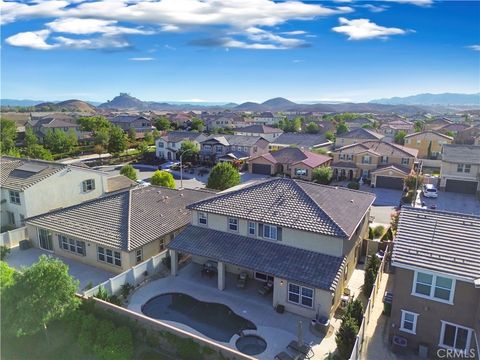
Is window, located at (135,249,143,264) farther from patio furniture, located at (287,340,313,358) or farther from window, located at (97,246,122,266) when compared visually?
patio furniture, located at (287,340,313,358)

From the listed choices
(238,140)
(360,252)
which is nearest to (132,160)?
(238,140)

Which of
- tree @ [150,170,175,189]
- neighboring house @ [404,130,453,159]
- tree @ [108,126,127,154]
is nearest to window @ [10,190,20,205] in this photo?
tree @ [150,170,175,189]

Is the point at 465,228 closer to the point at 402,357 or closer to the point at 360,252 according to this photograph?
the point at 402,357

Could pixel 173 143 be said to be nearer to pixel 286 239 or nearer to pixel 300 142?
pixel 300 142

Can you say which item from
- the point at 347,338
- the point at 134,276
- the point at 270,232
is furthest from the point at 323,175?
the point at 347,338

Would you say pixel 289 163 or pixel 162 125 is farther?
pixel 162 125

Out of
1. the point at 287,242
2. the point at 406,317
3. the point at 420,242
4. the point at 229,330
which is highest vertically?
the point at 420,242
